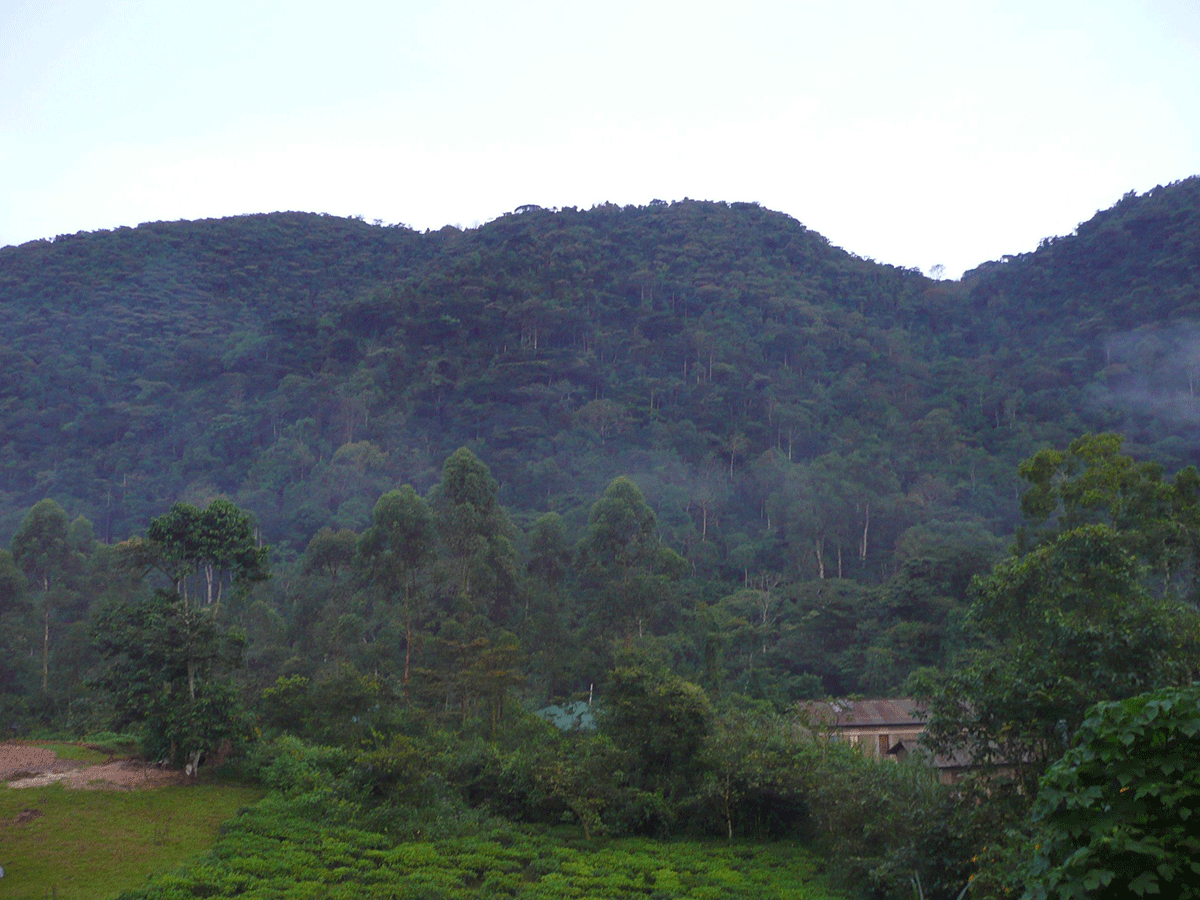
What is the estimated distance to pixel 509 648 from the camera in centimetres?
2211

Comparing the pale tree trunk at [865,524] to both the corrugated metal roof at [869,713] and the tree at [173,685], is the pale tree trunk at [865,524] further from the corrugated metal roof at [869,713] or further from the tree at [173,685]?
the tree at [173,685]

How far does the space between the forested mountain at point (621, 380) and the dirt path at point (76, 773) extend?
30100 mm

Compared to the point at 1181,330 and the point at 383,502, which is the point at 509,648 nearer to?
the point at 383,502

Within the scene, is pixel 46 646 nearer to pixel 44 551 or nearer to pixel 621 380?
pixel 44 551

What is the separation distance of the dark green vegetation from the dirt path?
52 cm

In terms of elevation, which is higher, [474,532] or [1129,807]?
[1129,807]

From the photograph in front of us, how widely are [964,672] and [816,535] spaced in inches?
1374

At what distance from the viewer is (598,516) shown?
1312 inches

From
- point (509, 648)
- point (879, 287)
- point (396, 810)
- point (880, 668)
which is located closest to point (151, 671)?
point (396, 810)

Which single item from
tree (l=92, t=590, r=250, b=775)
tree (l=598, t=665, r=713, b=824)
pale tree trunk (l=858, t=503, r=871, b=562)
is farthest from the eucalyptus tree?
pale tree trunk (l=858, t=503, r=871, b=562)

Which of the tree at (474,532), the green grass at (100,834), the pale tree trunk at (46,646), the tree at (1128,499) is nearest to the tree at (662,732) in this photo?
the green grass at (100,834)

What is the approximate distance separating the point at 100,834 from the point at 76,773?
336 centimetres

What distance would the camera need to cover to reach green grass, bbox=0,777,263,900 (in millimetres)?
10633

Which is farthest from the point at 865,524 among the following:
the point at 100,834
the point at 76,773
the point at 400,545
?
the point at 100,834
